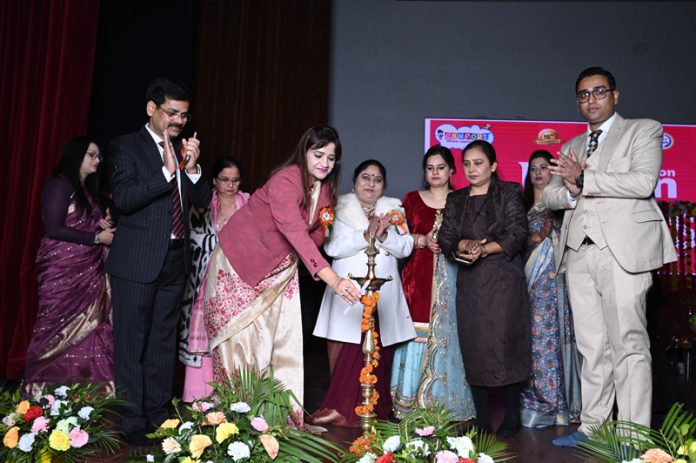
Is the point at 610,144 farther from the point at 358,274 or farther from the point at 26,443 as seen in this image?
the point at 26,443

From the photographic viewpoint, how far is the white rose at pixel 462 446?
1584 mm

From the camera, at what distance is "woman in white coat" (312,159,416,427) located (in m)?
3.08

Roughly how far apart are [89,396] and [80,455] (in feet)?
0.80

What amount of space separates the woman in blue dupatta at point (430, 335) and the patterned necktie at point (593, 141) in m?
0.82

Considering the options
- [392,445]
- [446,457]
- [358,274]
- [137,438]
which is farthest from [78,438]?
[358,274]

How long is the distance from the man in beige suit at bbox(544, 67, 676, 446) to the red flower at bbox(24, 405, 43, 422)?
2.04 metres

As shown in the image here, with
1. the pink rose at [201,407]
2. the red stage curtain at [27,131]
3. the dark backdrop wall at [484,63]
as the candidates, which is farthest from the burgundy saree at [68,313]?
the dark backdrop wall at [484,63]

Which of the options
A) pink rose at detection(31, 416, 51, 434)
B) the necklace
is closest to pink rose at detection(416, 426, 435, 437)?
pink rose at detection(31, 416, 51, 434)

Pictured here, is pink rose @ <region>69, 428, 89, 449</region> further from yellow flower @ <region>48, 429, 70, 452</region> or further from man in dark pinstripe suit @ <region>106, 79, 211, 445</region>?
man in dark pinstripe suit @ <region>106, 79, 211, 445</region>

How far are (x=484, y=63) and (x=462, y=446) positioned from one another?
4.94m

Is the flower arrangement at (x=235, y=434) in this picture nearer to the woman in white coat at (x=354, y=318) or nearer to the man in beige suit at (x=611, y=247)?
the woman in white coat at (x=354, y=318)

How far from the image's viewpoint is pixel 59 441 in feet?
5.61

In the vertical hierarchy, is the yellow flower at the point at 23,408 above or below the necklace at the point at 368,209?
below

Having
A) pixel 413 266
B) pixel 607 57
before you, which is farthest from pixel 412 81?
pixel 413 266
